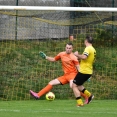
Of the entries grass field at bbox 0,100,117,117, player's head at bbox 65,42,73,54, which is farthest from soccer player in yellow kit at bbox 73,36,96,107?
player's head at bbox 65,42,73,54

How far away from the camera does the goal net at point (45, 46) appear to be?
1773cm

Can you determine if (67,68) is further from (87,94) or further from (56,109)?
(56,109)

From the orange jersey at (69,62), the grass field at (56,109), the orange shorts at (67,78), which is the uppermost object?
the orange jersey at (69,62)

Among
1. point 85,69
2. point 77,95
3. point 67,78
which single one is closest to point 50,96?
point 67,78

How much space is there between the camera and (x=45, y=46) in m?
18.8

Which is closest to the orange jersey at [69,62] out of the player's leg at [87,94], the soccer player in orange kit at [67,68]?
the soccer player in orange kit at [67,68]

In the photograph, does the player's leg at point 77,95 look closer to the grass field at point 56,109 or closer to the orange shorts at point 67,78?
the grass field at point 56,109

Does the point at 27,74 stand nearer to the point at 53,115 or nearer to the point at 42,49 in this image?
the point at 42,49

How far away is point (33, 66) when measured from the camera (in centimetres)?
1891

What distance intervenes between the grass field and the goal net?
4.89 ft

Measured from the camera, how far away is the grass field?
13.3 metres

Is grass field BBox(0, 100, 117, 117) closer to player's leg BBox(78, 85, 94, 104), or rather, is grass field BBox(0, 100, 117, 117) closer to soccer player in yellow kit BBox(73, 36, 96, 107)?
player's leg BBox(78, 85, 94, 104)

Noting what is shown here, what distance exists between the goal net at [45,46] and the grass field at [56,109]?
4.89ft

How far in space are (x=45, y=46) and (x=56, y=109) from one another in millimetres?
4675
